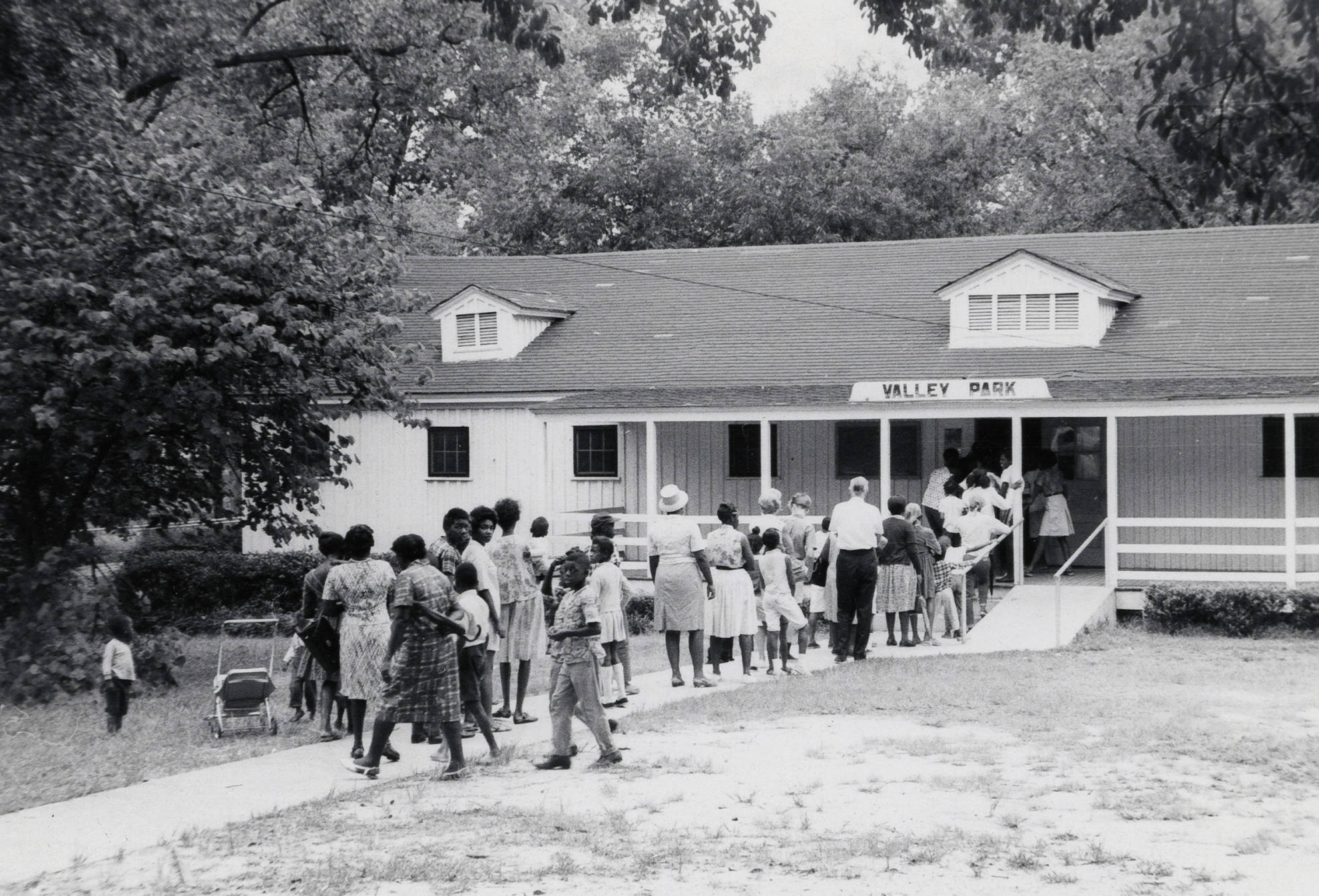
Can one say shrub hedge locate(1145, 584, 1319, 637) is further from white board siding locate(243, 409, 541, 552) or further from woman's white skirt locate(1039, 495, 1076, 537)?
white board siding locate(243, 409, 541, 552)

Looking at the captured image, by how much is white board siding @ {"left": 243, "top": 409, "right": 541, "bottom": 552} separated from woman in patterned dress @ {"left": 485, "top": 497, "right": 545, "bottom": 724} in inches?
499

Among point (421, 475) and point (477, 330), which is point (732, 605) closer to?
point (421, 475)

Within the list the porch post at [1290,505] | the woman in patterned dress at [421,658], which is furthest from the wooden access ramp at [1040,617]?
the woman in patterned dress at [421,658]

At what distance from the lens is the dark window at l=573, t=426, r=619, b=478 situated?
2595cm

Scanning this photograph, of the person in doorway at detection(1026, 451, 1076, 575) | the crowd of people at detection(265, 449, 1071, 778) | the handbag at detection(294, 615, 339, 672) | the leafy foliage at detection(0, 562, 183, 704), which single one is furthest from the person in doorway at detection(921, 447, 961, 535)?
the handbag at detection(294, 615, 339, 672)

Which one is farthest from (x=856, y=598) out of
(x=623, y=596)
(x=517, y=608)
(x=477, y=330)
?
(x=477, y=330)

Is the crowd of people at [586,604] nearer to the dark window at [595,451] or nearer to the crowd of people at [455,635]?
the crowd of people at [455,635]

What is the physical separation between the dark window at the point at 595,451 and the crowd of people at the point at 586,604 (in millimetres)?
7692

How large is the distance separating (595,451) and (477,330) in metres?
3.25

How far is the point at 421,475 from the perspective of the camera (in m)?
26.2

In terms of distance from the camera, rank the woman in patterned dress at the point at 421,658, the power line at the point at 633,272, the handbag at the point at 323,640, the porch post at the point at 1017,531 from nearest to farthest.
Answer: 1. the woman in patterned dress at the point at 421,658
2. the handbag at the point at 323,640
3. the power line at the point at 633,272
4. the porch post at the point at 1017,531

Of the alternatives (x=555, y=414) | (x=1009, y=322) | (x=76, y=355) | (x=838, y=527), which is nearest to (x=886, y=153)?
(x=1009, y=322)

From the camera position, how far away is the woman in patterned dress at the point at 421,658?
32.6 ft

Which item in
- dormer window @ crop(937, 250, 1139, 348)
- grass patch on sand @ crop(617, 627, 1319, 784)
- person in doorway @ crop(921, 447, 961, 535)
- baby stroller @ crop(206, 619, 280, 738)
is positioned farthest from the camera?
dormer window @ crop(937, 250, 1139, 348)
